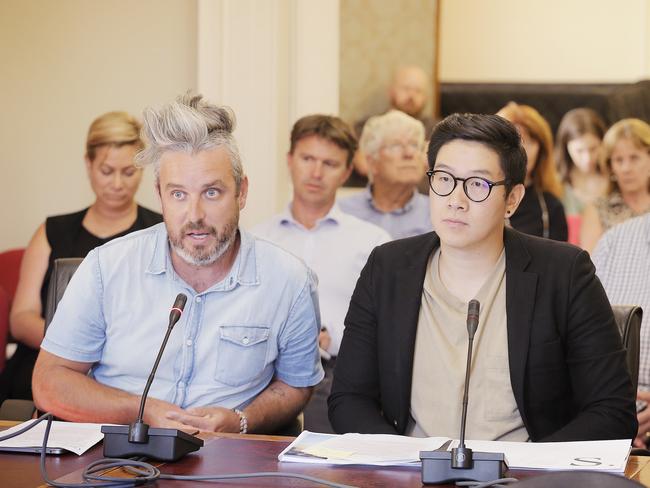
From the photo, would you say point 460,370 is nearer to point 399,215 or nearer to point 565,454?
point 565,454

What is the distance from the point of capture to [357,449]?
180 cm

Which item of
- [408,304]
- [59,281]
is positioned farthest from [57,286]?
[408,304]

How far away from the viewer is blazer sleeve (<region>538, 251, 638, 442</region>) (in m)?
2.11

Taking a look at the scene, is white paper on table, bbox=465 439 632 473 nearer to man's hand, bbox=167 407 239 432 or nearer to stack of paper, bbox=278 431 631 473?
stack of paper, bbox=278 431 631 473

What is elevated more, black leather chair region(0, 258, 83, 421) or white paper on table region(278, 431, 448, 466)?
black leather chair region(0, 258, 83, 421)

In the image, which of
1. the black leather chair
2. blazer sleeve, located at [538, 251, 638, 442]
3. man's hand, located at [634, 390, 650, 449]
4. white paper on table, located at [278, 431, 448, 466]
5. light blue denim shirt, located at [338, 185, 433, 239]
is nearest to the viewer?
white paper on table, located at [278, 431, 448, 466]

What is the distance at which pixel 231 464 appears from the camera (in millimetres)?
1729

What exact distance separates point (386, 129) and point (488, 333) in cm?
229

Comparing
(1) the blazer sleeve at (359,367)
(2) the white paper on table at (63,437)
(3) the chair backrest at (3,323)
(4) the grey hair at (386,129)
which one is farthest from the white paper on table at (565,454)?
(4) the grey hair at (386,129)

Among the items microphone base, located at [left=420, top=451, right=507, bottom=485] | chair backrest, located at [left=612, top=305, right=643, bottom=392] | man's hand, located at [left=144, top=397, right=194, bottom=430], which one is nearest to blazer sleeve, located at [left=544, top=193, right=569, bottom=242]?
chair backrest, located at [left=612, top=305, right=643, bottom=392]

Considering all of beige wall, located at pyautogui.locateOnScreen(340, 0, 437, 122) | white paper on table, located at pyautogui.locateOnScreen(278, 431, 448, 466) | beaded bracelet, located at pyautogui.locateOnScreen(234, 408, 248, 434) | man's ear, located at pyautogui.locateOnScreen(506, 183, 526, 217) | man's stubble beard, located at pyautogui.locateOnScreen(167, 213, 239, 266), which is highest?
beige wall, located at pyautogui.locateOnScreen(340, 0, 437, 122)

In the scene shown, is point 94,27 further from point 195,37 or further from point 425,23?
point 425,23

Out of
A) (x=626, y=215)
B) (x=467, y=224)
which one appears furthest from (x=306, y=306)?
(x=626, y=215)

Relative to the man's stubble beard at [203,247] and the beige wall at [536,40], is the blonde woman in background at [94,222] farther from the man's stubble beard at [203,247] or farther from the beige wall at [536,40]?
the beige wall at [536,40]
